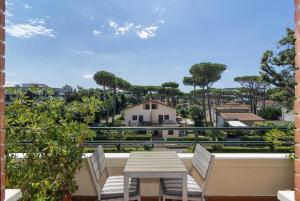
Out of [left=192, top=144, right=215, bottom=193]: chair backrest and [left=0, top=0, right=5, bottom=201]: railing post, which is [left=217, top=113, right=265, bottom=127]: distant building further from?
[left=0, top=0, right=5, bottom=201]: railing post

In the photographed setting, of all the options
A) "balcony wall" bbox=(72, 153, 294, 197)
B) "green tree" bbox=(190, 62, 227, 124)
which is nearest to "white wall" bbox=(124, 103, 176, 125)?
"green tree" bbox=(190, 62, 227, 124)

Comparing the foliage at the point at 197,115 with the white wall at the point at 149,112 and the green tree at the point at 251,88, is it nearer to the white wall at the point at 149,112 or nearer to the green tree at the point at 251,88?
the white wall at the point at 149,112

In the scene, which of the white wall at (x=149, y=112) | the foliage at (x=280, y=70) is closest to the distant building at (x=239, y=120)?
the white wall at (x=149, y=112)

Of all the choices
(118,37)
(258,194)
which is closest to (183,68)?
(118,37)

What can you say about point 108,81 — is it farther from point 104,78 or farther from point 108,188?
point 108,188

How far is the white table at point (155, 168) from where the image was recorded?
7.32ft

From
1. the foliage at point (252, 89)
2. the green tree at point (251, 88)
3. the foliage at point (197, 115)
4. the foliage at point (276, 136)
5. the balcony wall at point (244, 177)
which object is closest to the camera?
the foliage at point (276, 136)

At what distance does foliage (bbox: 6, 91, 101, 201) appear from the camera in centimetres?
200

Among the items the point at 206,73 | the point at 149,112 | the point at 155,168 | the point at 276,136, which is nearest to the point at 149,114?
the point at 149,112

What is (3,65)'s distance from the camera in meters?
→ 1.16

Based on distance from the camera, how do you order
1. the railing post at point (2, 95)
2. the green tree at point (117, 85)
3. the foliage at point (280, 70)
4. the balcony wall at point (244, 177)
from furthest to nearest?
the green tree at point (117, 85) < the foliage at point (280, 70) < the balcony wall at point (244, 177) < the railing post at point (2, 95)

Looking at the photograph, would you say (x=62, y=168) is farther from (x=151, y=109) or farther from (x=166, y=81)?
(x=166, y=81)

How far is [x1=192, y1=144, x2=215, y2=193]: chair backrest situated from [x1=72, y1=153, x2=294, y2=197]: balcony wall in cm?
37

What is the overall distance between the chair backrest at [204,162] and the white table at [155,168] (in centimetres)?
21
